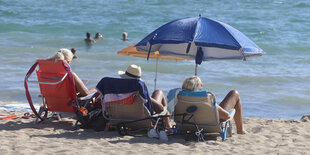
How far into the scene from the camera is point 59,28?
77.3 feet

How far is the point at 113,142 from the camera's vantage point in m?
5.16

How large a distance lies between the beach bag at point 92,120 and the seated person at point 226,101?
1.21 meters

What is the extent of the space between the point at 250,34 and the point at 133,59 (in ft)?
28.6

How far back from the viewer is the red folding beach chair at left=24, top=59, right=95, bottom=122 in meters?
5.68

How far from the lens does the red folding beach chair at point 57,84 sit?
568 cm

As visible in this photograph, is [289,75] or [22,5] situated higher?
[22,5]

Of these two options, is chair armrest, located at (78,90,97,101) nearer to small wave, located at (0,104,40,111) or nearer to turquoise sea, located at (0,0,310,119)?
small wave, located at (0,104,40,111)

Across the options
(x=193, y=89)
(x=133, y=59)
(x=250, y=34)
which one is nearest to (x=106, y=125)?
(x=193, y=89)

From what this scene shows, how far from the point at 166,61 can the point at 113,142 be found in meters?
9.83

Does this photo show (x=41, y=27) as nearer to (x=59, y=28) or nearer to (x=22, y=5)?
(x=59, y=28)

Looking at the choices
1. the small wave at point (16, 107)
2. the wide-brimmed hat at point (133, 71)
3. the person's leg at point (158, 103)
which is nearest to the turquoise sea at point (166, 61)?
the small wave at point (16, 107)

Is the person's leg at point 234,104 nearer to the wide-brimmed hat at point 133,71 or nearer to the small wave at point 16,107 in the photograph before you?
the wide-brimmed hat at point 133,71

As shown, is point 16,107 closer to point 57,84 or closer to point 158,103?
point 57,84

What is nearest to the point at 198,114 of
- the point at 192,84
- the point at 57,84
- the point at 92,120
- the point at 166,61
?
the point at 192,84
